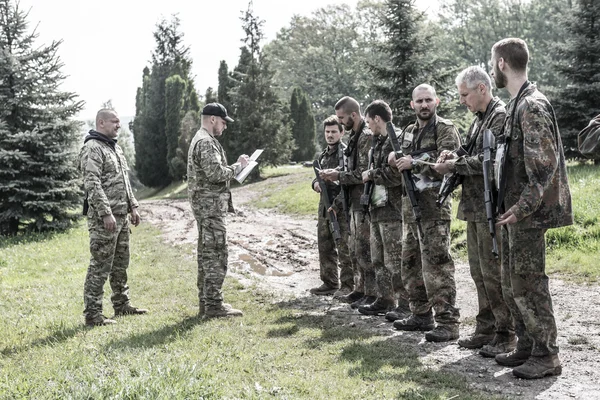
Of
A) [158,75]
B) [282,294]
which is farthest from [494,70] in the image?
[158,75]

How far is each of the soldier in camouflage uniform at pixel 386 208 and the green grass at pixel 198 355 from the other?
80cm

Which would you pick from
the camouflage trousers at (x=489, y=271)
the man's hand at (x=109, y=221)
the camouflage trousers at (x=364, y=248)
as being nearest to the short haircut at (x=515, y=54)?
the camouflage trousers at (x=489, y=271)

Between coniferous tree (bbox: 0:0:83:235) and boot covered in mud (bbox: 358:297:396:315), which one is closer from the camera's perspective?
boot covered in mud (bbox: 358:297:396:315)

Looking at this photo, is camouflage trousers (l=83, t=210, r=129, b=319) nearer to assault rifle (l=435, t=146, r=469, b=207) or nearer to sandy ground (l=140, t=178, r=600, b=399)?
sandy ground (l=140, t=178, r=600, b=399)

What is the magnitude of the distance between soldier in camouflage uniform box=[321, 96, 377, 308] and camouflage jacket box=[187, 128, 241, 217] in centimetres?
146

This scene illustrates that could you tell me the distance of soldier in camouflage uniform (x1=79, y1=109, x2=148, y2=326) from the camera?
6.95 meters

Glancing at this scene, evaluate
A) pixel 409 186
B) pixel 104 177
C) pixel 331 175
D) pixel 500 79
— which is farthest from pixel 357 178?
pixel 104 177

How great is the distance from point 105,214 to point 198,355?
2.60 meters

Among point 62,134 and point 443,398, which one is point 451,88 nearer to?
point 62,134

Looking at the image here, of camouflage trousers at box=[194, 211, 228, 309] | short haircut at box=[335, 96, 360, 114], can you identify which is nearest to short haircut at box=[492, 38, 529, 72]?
short haircut at box=[335, 96, 360, 114]

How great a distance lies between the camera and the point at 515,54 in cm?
451

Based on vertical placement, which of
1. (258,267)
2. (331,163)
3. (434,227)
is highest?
(331,163)

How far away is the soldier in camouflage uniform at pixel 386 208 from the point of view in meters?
6.65

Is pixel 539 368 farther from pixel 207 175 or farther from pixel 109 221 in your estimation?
pixel 109 221
